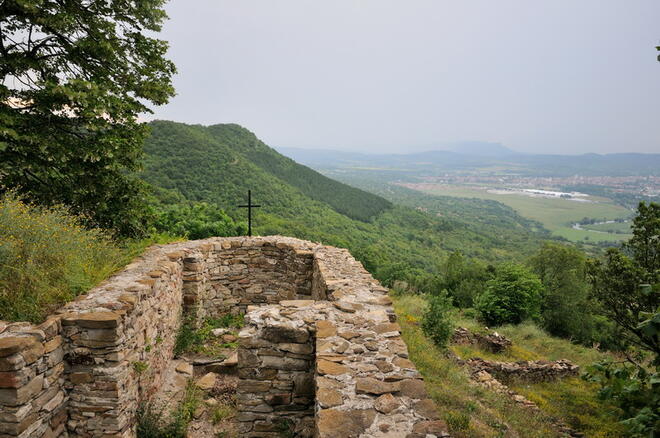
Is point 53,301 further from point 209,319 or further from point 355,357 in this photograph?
point 209,319

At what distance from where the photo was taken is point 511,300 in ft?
57.5

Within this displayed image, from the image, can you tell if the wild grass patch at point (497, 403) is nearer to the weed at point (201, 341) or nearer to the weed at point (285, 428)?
the weed at point (285, 428)

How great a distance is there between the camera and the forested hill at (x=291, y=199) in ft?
83.3

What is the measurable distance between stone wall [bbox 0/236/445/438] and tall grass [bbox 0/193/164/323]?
0.66 ft

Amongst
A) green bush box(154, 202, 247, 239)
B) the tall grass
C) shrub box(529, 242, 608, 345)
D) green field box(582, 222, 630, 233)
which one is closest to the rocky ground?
the tall grass

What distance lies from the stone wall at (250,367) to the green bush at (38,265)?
7.9 inches

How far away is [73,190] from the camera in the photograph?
6.37m

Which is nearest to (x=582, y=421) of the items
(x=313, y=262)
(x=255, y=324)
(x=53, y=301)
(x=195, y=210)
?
(x=313, y=262)

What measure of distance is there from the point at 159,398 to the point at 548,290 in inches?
850

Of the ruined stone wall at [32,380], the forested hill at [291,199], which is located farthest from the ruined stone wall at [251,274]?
the forested hill at [291,199]

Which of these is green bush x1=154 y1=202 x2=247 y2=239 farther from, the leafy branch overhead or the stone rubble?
the stone rubble

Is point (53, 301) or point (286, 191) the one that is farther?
point (286, 191)

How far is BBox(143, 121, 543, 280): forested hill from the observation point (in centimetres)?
2539

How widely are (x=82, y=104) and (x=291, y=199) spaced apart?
29.1 meters
